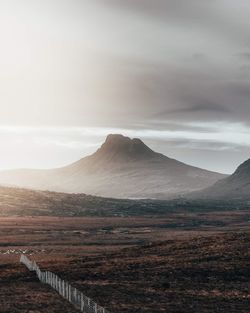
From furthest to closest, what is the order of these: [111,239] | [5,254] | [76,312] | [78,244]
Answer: [111,239]
[78,244]
[5,254]
[76,312]

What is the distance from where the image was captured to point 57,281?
53.8 meters

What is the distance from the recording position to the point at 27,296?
4984 centimetres

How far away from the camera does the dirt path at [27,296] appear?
1714 inches

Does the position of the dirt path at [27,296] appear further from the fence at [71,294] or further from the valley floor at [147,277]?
the fence at [71,294]

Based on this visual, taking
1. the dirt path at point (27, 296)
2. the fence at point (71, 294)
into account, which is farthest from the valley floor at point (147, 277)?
the fence at point (71, 294)

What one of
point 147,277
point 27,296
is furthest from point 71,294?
point 147,277

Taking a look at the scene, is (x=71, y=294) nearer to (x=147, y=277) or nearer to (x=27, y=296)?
(x=27, y=296)

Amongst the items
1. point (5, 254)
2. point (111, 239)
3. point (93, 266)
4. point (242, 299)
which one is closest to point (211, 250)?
point (93, 266)

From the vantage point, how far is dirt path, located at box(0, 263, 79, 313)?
143 feet

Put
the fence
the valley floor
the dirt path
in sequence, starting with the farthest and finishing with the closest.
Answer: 1. the valley floor
2. the dirt path
3. the fence

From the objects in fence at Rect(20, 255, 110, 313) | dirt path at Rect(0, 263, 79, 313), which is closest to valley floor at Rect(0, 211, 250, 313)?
dirt path at Rect(0, 263, 79, 313)

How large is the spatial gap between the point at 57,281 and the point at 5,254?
43435 mm

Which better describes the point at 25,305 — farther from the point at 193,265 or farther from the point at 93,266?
the point at 193,265

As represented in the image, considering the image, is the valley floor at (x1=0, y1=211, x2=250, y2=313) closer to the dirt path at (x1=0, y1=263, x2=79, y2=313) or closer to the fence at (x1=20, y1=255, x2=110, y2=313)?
the dirt path at (x1=0, y1=263, x2=79, y2=313)
